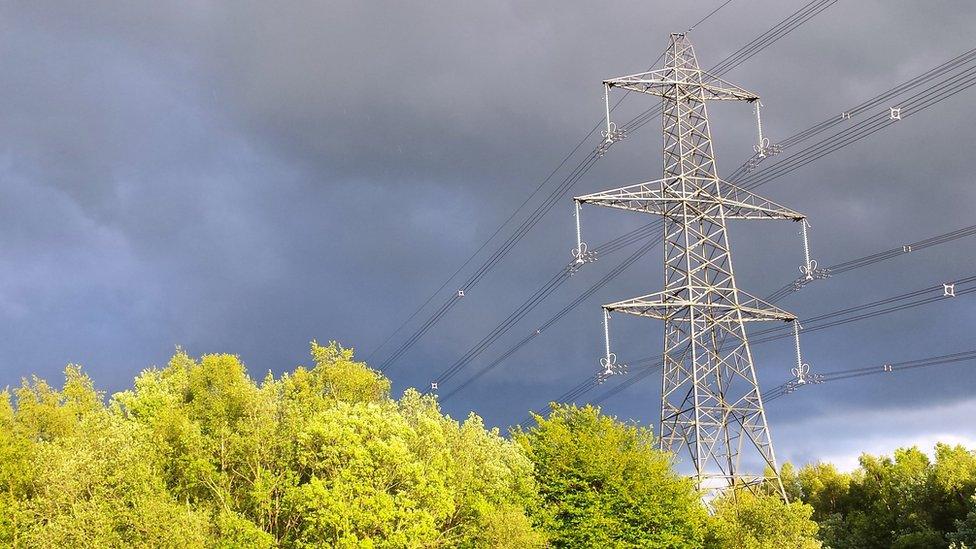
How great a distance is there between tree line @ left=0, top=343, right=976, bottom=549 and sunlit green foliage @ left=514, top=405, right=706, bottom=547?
0.15 m

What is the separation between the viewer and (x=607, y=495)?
84.2 m

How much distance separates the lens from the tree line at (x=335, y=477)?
224ft

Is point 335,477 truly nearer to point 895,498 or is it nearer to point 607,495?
point 607,495

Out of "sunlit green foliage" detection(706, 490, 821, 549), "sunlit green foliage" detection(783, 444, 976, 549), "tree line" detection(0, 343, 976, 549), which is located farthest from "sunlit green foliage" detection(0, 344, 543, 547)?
"sunlit green foliage" detection(783, 444, 976, 549)

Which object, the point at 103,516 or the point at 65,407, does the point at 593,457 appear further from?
the point at 65,407

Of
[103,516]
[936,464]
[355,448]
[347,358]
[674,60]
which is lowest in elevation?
[103,516]

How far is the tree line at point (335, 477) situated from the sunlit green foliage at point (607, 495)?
0.15 meters

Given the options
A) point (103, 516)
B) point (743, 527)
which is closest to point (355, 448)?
point (103, 516)

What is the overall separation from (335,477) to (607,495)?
2632 centimetres

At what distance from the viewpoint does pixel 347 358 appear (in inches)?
4072

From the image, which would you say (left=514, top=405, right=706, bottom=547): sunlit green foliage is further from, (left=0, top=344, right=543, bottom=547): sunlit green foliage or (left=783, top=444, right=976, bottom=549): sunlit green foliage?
(left=783, top=444, right=976, bottom=549): sunlit green foliage

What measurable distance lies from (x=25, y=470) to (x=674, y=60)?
2625 inches

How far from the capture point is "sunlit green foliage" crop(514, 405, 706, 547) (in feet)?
271

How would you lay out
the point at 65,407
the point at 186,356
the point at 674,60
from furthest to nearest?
1. the point at 186,356
2. the point at 65,407
3. the point at 674,60
